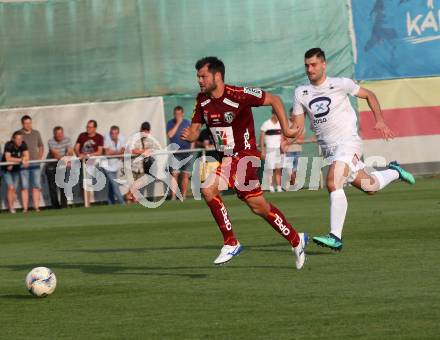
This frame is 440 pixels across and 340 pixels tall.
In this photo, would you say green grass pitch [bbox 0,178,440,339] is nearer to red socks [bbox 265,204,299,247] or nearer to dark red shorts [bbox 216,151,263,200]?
red socks [bbox 265,204,299,247]

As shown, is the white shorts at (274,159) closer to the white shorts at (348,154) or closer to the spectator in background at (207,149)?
the spectator in background at (207,149)

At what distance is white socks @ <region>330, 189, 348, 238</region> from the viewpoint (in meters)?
12.4

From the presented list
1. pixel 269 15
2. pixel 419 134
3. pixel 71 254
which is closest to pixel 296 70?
pixel 269 15

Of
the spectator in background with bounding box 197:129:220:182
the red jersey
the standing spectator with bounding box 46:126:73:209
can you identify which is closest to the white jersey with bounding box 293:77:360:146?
the red jersey

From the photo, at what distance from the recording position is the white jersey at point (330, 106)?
43.3 ft

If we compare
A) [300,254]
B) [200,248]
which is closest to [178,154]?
[200,248]

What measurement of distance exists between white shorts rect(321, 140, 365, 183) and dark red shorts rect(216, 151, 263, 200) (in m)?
1.37

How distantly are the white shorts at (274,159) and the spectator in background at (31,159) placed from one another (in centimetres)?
547

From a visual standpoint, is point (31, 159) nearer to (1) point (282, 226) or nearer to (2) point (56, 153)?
(2) point (56, 153)

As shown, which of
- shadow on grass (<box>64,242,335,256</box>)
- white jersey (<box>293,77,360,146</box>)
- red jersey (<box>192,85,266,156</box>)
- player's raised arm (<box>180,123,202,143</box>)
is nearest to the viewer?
red jersey (<box>192,85,266,156</box>)

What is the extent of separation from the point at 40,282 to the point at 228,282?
179 centimetres

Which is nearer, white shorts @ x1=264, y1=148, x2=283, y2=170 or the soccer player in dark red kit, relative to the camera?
the soccer player in dark red kit

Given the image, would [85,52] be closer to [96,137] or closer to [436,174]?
[96,137]

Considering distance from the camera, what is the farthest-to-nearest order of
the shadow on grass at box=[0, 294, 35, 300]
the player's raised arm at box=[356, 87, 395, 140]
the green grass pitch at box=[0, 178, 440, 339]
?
the player's raised arm at box=[356, 87, 395, 140] < the shadow on grass at box=[0, 294, 35, 300] < the green grass pitch at box=[0, 178, 440, 339]
